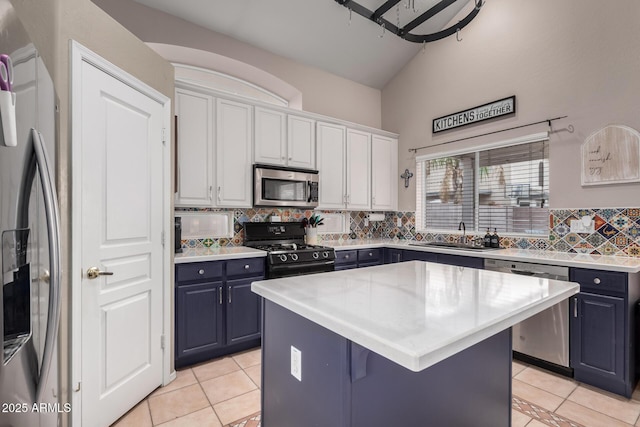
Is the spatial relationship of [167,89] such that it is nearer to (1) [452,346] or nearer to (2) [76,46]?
(2) [76,46]

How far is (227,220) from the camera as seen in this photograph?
3484 millimetres

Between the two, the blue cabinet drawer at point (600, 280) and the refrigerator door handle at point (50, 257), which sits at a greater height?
the refrigerator door handle at point (50, 257)

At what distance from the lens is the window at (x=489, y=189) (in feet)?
10.7

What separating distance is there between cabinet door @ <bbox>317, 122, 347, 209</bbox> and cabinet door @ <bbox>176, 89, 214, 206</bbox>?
1.32 metres

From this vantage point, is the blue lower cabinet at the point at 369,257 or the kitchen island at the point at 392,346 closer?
the kitchen island at the point at 392,346

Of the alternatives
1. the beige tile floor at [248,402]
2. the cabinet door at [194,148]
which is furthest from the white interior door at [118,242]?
the cabinet door at [194,148]

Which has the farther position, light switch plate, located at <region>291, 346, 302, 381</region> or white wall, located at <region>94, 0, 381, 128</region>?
white wall, located at <region>94, 0, 381, 128</region>

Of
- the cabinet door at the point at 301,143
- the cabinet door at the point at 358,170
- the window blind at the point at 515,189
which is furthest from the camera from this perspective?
the cabinet door at the point at 358,170

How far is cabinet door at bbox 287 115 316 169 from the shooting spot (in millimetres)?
3617

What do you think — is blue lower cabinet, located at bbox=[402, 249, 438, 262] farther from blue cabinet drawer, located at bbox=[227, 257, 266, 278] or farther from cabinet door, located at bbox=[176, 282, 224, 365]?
cabinet door, located at bbox=[176, 282, 224, 365]

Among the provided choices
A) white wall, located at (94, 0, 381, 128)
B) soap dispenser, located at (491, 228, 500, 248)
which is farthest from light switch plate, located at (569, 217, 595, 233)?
white wall, located at (94, 0, 381, 128)

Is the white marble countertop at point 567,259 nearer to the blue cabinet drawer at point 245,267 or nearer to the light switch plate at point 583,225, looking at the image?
the light switch plate at point 583,225

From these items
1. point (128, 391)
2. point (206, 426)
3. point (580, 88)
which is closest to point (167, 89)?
point (128, 391)

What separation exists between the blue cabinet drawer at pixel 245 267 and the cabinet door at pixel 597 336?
2567 mm
